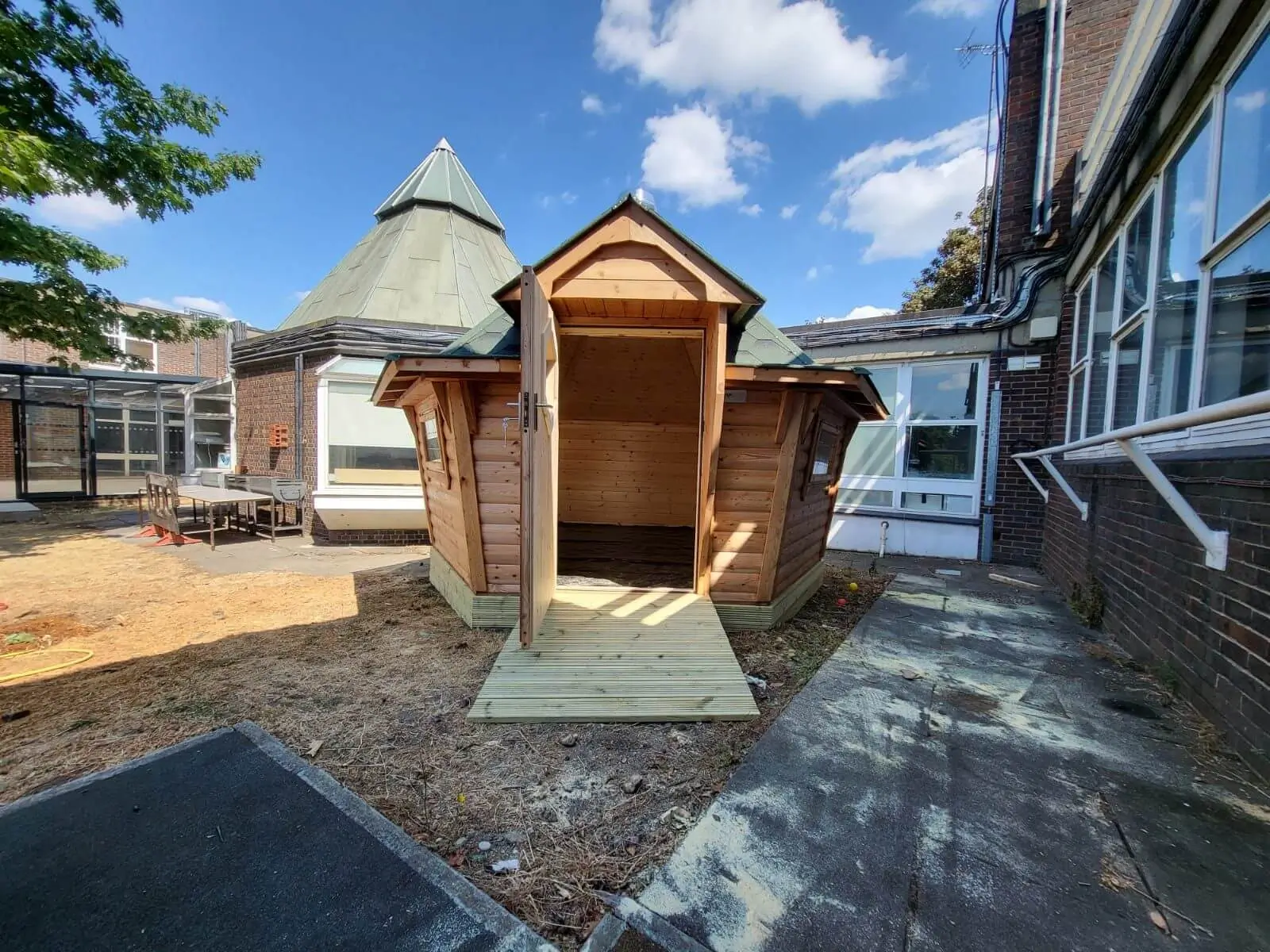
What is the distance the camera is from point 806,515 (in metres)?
5.07

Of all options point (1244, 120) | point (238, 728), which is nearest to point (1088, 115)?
point (1244, 120)

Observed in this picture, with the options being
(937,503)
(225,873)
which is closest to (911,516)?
(937,503)

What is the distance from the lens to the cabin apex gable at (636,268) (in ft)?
12.1

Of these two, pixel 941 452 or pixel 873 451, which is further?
pixel 873 451

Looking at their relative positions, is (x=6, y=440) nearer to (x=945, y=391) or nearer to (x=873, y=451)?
(x=873, y=451)

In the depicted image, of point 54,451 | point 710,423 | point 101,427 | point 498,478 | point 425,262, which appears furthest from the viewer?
point 101,427

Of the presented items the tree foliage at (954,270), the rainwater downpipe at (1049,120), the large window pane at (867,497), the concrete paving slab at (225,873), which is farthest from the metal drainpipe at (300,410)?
the tree foliage at (954,270)

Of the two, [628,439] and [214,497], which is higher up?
[628,439]

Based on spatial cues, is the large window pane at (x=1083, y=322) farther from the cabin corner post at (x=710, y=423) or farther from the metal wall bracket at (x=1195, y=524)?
the cabin corner post at (x=710, y=423)

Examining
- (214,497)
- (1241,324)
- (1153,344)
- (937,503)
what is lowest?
(214,497)

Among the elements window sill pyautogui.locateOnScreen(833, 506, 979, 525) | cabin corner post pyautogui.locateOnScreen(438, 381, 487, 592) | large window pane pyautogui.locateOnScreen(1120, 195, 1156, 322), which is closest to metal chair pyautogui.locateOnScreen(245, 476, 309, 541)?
cabin corner post pyautogui.locateOnScreen(438, 381, 487, 592)

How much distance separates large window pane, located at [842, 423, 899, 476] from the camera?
8328 millimetres

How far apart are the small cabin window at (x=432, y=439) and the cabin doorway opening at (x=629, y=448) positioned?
6.32ft

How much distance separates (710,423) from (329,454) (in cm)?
745
